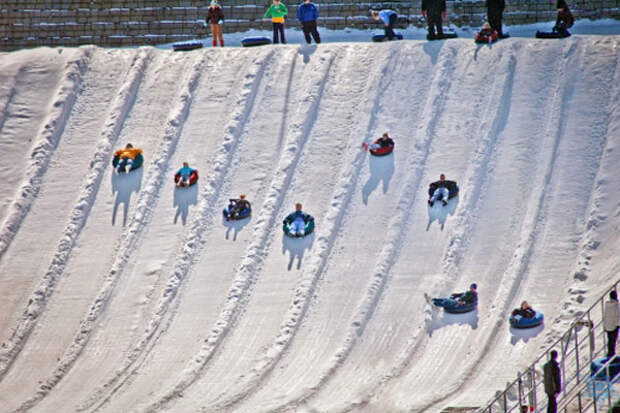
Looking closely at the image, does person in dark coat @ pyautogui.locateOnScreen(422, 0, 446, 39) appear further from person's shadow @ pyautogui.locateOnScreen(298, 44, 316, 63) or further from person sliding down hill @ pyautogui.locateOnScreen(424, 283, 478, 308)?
person sliding down hill @ pyautogui.locateOnScreen(424, 283, 478, 308)

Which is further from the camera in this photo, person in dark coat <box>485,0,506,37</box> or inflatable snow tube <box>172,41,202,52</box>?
inflatable snow tube <box>172,41,202,52</box>

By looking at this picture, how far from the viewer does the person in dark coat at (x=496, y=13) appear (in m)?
28.8

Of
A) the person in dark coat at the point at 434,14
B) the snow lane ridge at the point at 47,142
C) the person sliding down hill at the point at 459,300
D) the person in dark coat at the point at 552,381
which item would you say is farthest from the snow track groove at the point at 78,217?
the person in dark coat at the point at 552,381

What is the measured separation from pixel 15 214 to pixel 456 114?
33.4ft

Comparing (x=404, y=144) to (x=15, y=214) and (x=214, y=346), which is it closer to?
(x=214, y=346)

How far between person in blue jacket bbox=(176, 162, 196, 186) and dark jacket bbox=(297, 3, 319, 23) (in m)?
5.67

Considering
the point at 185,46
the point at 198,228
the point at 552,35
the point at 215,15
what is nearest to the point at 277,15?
the point at 215,15

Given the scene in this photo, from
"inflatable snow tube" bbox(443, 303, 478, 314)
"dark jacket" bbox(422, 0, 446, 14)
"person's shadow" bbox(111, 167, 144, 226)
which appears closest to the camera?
"inflatable snow tube" bbox(443, 303, 478, 314)

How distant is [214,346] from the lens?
2248cm

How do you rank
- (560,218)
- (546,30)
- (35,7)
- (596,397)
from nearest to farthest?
1. (596,397)
2. (560,218)
3. (546,30)
4. (35,7)

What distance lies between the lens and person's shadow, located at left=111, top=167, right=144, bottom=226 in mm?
26672

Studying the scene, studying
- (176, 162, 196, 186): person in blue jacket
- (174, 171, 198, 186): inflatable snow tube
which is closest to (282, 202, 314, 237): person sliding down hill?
(174, 171, 198, 186): inflatable snow tube

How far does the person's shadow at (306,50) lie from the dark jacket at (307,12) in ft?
2.09

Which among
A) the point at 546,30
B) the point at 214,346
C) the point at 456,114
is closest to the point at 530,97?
the point at 456,114
